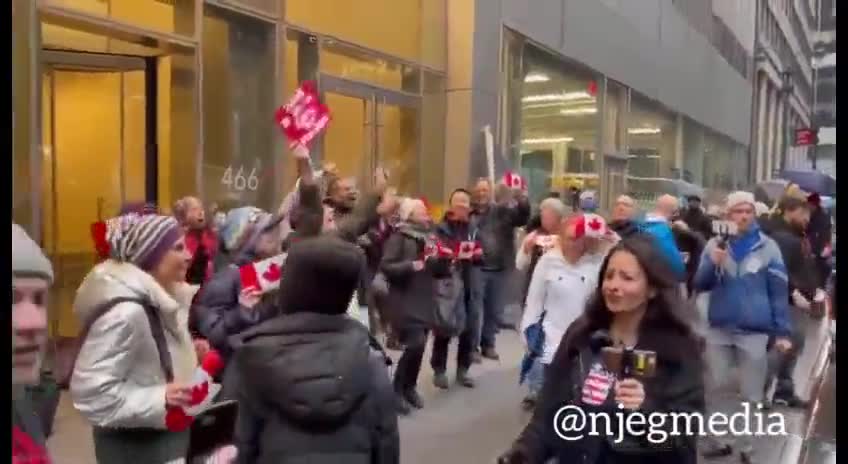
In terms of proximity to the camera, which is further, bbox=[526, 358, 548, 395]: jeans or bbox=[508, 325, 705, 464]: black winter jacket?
bbox=[526, 358, 548, 395]: jeans

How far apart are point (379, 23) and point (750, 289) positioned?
159 centimetres

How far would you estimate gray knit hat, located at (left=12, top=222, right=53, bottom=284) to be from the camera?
5.58ft

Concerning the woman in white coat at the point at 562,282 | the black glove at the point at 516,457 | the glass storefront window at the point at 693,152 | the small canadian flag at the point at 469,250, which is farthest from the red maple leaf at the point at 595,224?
the small canadian flag at the point at 469,250

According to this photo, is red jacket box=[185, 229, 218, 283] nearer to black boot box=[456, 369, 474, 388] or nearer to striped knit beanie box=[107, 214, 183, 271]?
black boot box=[456, 369, 474, 388]

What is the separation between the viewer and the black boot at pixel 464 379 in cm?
473

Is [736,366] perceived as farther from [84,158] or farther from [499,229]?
[84,158]

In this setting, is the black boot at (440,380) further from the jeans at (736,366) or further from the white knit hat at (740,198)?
the white knit hat at (740,198)

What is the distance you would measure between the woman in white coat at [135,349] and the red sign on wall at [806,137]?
153 centimetres

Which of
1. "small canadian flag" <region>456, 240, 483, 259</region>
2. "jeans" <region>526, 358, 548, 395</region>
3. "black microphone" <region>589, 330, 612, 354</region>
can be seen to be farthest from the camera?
"small canadian flag" <region>456, 240, 483, 259</region>

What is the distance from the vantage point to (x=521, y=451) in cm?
236

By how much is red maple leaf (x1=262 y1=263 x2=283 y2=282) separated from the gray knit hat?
1.52 meters

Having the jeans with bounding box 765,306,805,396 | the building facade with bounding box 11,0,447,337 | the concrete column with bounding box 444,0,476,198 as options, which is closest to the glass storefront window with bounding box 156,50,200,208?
the building facade with bounding box 11,0,447,337
